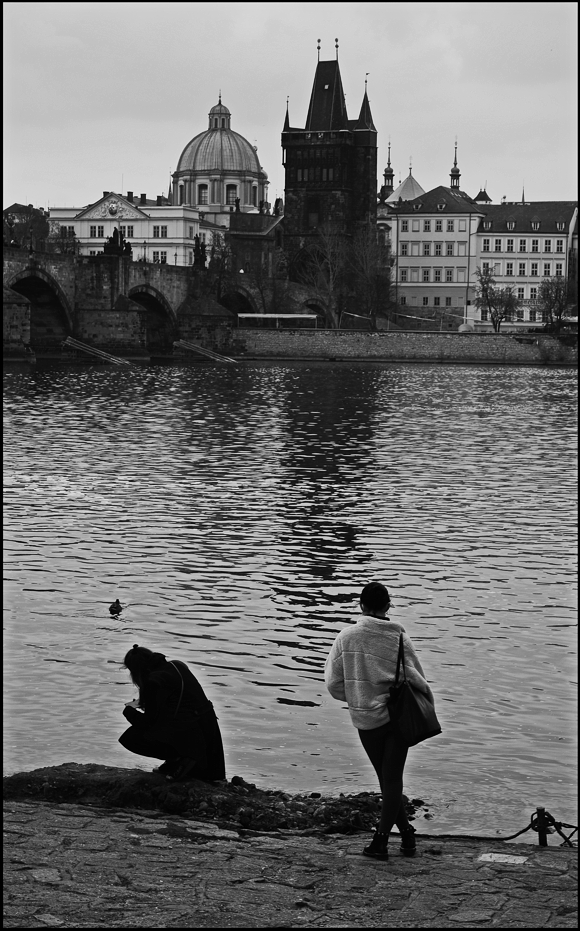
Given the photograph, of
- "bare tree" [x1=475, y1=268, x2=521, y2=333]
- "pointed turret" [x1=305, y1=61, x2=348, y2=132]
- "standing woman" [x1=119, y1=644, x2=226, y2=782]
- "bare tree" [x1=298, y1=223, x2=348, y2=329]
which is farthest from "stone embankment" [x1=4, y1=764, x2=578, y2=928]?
"pointed turret" [x1=305, y1=61, x2=348, y2=132]

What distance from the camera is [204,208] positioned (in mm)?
135375

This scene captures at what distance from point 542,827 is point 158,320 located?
7758 cm

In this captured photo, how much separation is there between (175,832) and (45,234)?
117 m

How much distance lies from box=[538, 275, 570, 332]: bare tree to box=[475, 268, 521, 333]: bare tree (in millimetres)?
2519

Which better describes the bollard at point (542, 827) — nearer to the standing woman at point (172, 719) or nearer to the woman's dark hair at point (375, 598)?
the woman's dark hair at point (375, 598)

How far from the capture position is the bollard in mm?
6740

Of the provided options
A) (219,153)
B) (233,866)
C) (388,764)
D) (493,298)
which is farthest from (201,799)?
(219,153)

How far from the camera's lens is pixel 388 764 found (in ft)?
21.2

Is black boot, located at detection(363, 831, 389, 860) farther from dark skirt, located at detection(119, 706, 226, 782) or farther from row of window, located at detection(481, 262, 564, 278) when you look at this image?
row of window, located at detection(481, 262, 564, 278)

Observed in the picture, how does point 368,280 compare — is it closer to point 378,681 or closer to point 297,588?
point 297,588

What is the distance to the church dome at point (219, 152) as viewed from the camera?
14200 cm

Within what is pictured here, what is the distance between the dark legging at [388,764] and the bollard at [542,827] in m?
0.71

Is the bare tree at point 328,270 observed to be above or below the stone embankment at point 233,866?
above

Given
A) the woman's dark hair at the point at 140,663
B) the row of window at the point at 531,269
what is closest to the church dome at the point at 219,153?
the row of window at the point at 531,269
